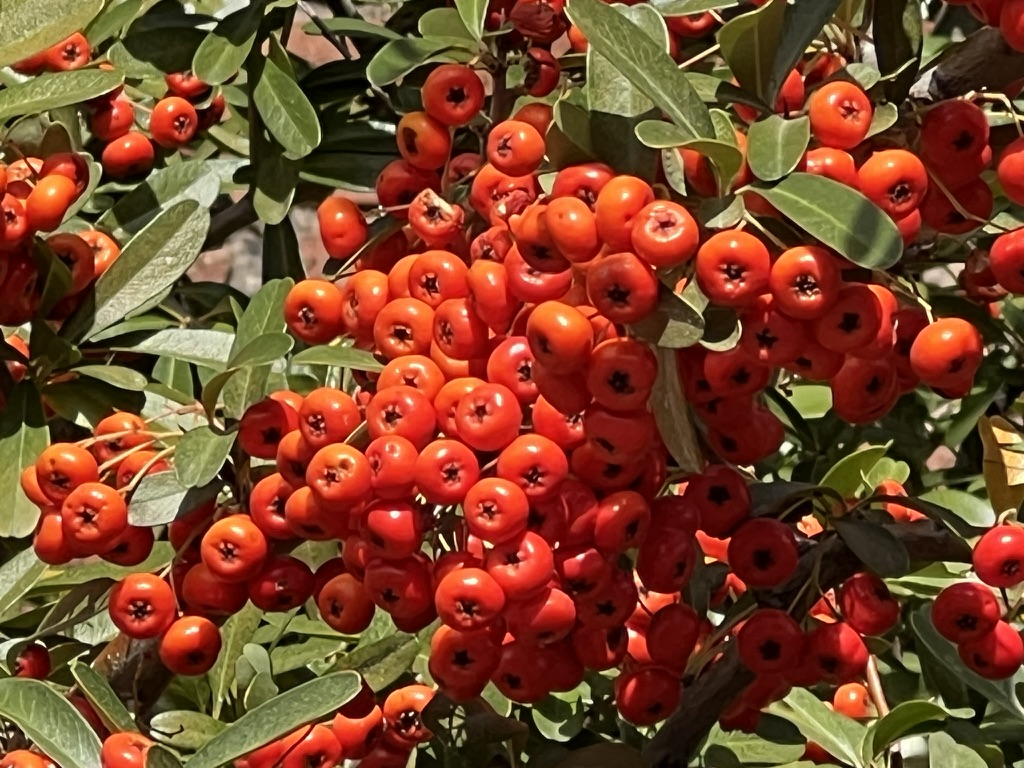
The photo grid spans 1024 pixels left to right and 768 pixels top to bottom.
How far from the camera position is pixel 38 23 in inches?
49.4

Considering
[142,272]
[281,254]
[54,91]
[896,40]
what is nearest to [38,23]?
[54,91]

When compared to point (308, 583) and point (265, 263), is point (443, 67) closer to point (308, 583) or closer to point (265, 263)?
point (308, 583)

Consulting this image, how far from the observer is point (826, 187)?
1.05m

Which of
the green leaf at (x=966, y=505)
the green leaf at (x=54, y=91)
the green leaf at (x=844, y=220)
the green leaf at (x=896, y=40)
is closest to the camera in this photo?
the green leaf at (x=844, y=220)

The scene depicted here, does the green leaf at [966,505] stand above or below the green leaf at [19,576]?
below

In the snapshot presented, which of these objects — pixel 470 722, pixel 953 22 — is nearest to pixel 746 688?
pixel 470 722

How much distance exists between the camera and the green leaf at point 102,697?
130cm

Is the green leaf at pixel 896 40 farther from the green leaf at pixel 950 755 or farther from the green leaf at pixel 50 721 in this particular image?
the green leaf at pixel 50 721

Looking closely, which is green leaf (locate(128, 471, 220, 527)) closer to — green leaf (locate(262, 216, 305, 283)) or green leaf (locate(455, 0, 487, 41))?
green leaf (locate(455, 0, 487, 41))

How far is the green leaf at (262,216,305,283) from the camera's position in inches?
83.1

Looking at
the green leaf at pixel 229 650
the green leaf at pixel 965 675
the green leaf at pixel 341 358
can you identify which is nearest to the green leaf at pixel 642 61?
the green leaf at pixel 341 358

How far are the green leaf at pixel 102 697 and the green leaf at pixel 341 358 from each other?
1.13ft

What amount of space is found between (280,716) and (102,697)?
0.19 metres

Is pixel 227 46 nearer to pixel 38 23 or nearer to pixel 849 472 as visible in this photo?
pixel 38 23
